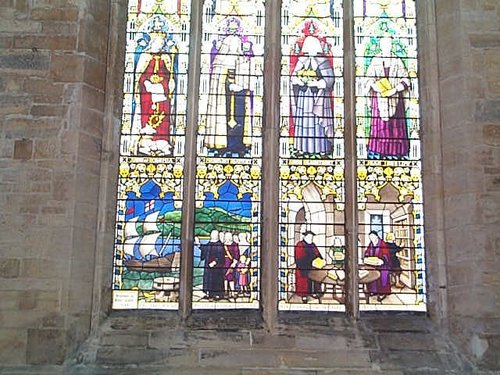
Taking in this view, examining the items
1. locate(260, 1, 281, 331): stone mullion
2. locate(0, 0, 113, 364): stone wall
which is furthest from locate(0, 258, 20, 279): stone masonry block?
locate(260, 1, 281, 331): stone mullion

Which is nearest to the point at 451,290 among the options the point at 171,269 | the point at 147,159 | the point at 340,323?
the point at 340,323

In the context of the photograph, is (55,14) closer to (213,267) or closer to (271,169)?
(271,169)

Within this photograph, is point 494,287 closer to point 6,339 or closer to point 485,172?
point 485,172

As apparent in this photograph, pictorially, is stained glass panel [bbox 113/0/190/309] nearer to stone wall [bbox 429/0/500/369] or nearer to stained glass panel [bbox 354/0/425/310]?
stained glass panel [bbox 354/0/425/310]

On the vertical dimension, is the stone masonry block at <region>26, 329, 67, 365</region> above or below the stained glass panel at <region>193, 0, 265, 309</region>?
below

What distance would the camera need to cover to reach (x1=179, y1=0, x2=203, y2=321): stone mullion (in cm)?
682

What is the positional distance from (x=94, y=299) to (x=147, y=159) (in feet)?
4.01

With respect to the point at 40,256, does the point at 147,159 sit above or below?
above

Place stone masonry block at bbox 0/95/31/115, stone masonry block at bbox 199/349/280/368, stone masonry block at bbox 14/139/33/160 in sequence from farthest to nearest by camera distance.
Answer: stone masonry block at bbox 0/95/31/115, stone masonry block at bbox 14/139/33/160, stone masonry block at bbox 199/349/280/368

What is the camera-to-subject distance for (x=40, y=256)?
6.48 meters

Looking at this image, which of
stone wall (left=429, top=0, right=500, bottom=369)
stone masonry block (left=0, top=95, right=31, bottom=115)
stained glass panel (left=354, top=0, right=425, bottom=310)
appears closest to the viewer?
stone wall (left=429, top=0, right=500, bottom=369)

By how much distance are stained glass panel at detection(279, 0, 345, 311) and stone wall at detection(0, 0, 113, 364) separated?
4.90 feet

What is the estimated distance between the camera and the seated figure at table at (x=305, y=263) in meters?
6.91

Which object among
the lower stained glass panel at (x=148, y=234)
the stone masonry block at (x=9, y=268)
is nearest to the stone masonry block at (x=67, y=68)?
the lower stained glass panel at (x=148, y=234)
